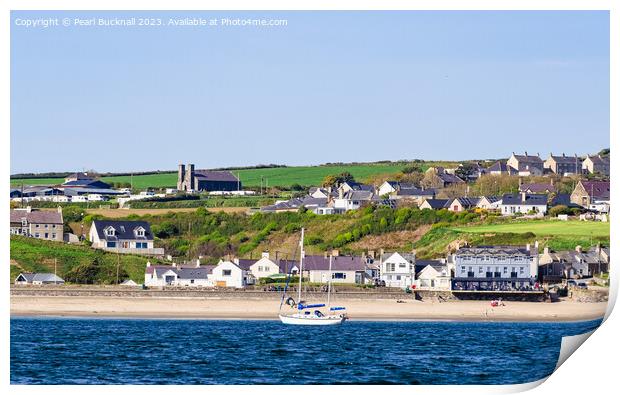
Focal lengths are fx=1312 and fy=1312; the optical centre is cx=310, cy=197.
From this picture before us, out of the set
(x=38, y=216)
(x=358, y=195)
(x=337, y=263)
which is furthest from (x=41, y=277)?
(x=358, y=195)

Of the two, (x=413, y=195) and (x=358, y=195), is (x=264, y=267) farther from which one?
(x=413, y=195)

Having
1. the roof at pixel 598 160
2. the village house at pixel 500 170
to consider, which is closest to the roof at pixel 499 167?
the village house at pixel 500 170

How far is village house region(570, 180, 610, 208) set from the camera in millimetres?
43344

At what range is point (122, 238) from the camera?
37562 mm

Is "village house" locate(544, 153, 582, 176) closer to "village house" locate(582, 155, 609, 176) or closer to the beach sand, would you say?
"village house" locate(582, 155, 609, 176)

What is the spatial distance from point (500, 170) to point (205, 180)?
14.2m

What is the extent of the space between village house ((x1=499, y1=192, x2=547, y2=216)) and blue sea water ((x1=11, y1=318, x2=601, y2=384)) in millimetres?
13349

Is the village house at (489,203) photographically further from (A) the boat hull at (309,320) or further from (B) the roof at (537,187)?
(A) the boat hull at (309,320)

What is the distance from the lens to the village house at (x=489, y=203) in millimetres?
46781

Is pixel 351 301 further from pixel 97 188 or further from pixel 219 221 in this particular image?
pixel 97 188

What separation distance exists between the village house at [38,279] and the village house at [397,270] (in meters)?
9.29

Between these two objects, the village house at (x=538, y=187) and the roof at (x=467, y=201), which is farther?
the village house at (x=538, y=187)

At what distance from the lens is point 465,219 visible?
4428 cm

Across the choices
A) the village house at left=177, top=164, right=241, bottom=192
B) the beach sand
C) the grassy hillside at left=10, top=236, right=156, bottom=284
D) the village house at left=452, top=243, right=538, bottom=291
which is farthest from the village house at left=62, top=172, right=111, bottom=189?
the village house at left=452, top=243, right=538, bottom=291
